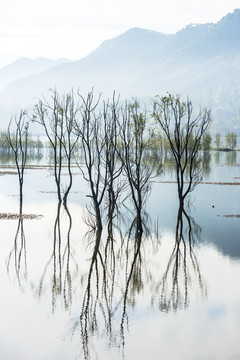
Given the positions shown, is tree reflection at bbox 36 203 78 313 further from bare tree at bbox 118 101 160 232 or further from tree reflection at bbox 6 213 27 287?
bare tree at bbox 118 101 160 232

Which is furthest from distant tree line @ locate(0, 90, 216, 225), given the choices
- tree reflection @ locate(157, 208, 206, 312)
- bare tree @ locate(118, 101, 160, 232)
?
tree reflection @ locate(157, 208, 206, 312)

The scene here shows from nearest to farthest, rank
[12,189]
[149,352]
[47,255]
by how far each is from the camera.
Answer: [149,352]
[47,255]
[12,189]

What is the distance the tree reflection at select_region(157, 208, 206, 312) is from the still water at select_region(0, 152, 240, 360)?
34mm

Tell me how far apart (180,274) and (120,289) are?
292cm

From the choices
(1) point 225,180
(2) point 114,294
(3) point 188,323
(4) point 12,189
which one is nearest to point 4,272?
(2) point 114,294

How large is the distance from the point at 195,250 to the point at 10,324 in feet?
35.2

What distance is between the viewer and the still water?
11461 mm

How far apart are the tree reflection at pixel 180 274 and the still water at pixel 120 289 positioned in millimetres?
34

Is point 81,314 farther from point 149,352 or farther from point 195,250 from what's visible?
point 195,250

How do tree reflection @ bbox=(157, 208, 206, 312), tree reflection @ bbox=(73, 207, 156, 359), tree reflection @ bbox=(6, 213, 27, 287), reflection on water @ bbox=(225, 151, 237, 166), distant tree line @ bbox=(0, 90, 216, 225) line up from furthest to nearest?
reflection on water @ bbox=(225, 151, 237, 166) < distant tree line @ bbox=(0, 90, 216, 225) < tree reflection @ bbox=(6, 213, 27, 287) < tree reflection @ bbox=(157, 208, 206, 312) < tree reflection @ bbox=(73, 207, 156, 359)

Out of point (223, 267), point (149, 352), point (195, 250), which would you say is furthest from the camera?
point (195, 250)

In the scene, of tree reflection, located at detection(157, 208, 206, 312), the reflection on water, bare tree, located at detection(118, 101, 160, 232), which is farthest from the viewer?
the reflection on water

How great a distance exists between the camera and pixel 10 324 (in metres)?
12.6

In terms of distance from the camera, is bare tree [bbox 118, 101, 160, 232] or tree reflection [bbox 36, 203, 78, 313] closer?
tree reflection [bbox 36, 203, 78, 313]
